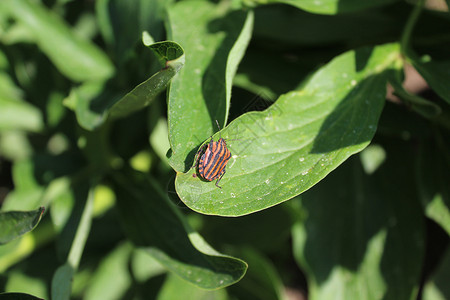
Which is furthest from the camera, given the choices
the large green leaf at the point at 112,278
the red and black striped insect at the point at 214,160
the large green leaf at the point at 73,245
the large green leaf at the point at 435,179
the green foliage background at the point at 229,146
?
the large green leaf at the point at 112,278

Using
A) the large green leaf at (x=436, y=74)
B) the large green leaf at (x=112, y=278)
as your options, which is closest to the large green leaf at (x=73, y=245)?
the large green leaf at (x=112, y=278)

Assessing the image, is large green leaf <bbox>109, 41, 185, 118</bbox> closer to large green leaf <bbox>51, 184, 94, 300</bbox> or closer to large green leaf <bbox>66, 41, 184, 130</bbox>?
large green leaf <bbox>66, 41, 184, 130</bbox>

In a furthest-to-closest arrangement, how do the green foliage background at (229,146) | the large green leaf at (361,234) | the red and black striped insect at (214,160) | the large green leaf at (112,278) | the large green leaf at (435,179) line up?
the large green leaf at (112,278) → the large green leaf at (361,234) → the large green leaf at (435,179) → the green foliage background at (229,146) → the red and black striped insect at (214,160)

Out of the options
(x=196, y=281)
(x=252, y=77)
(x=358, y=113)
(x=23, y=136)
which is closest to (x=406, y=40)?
(x=358, y=113)

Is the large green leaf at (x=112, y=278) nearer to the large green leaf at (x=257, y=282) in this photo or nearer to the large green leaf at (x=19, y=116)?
the large green leaf at (x=257, y=282)

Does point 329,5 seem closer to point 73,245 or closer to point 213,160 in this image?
point 213,160

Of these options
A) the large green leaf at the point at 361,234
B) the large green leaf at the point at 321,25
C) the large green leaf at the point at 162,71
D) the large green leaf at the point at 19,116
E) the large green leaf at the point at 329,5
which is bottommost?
the large green leaf at the point at 19,116

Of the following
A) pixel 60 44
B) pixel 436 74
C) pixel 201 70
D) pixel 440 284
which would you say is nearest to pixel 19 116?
pixel 60 44
